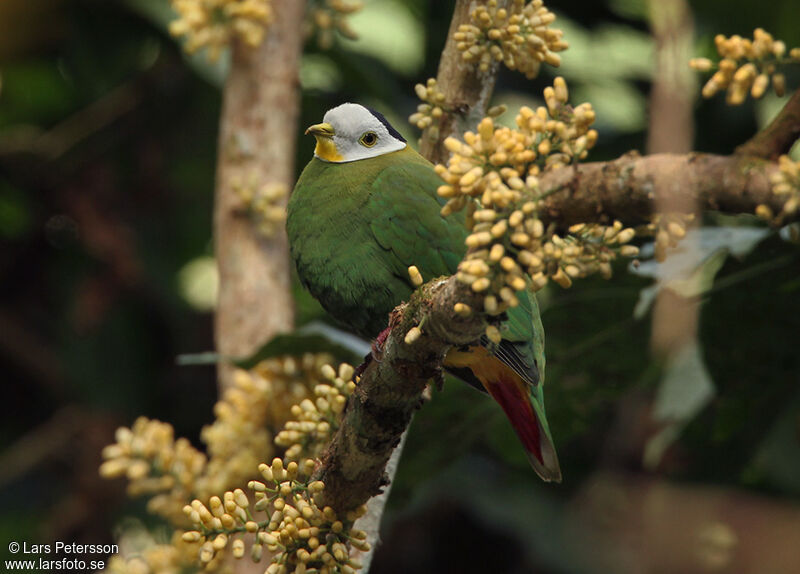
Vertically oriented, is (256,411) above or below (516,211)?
below

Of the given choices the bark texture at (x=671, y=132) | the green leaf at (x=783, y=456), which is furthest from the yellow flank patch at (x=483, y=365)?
the green leaf at (x=783, y=456)

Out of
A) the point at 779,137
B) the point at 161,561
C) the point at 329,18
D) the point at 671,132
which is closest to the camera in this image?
the point at 779,137

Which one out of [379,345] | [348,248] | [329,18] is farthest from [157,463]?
[329,18]

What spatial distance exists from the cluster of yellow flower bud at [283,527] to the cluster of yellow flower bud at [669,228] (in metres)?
0.73

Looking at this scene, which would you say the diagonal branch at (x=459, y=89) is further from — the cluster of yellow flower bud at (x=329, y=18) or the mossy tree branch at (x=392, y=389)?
the cluster of yellow flower bud at (x=329, y=18)

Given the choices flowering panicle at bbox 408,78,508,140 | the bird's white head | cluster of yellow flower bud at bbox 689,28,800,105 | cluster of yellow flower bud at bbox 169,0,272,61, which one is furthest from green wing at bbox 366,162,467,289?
cluster of yellow flower bud at bbox 169,0,272,61

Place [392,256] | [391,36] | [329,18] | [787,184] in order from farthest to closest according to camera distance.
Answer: [391,36] < [329,18] < [392,256] < [787,184]

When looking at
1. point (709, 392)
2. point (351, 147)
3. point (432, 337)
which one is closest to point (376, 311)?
point (351, 147)

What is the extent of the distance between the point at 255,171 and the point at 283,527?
156 centimetres

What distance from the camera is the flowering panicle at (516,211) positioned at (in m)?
1.45

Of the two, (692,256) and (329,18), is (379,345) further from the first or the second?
(329,18)

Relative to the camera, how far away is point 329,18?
3.38 metres

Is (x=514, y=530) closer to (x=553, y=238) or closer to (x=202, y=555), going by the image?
(x=202, y=555)

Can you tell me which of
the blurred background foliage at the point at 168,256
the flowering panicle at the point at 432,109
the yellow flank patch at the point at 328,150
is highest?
the flowering panicle at the point at 432,109
